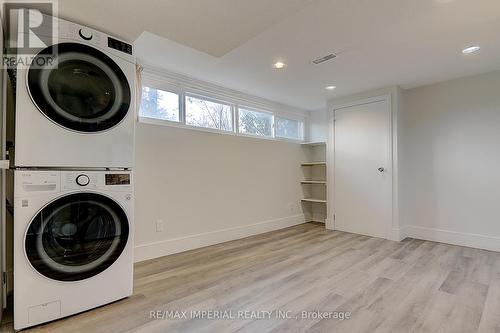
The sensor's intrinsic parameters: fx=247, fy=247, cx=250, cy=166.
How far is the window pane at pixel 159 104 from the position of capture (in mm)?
2883

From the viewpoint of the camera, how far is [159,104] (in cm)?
300

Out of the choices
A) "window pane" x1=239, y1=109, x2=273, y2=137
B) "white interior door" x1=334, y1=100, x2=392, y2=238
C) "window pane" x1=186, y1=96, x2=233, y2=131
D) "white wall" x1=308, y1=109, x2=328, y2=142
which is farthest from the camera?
"white wall" x1=308, y1=109, x2=328, y2=142

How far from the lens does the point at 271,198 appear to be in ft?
13.7

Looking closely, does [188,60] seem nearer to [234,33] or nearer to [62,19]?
[234,33]

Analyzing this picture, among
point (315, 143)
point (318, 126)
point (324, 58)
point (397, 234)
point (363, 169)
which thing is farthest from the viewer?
point (318, 126)

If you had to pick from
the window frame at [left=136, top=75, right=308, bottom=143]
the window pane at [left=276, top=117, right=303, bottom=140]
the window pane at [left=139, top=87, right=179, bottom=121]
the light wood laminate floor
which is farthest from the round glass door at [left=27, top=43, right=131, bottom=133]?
the window pane at [left=276, top=117, right=303, bottom=140]

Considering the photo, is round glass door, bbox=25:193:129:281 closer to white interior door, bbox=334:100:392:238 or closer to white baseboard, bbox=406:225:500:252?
white interior door, bbox=334:100:392:238

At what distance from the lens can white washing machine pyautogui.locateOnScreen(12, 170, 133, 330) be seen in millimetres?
1458

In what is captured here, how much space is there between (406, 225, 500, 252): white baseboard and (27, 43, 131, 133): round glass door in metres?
4.05

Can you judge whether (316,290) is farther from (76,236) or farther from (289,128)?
(289,128)

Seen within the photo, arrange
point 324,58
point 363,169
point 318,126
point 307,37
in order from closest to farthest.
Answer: point 307,37 → point 324,58 → point 363,169 → point 318,126

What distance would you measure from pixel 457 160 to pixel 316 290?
111 inches

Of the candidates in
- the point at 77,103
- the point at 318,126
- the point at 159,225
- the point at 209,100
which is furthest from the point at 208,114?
the point at 318,126

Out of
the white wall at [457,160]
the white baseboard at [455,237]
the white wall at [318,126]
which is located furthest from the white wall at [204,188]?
the white wall at [457,160]
